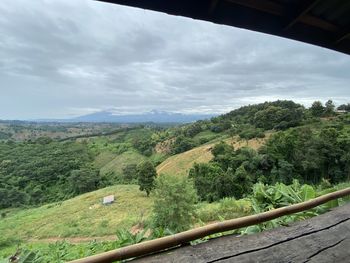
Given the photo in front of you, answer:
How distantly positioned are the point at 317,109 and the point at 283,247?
61778 mm

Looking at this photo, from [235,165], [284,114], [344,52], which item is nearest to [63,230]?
[235,165]

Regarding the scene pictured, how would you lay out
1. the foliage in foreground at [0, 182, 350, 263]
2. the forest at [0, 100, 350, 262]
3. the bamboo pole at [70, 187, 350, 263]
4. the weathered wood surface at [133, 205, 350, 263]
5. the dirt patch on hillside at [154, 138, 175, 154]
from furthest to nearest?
the dirt patch on hillside at [154, 138, 175, 154]
the forest at [0, 100, 350, 262]
the foliage in foreground at [0, 182, 350, 263]
the weathered wood surface at [133, 205, 350, 263]
the bamboo pole at [70, 187, 350, 263]

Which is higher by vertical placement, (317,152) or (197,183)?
(317,152)

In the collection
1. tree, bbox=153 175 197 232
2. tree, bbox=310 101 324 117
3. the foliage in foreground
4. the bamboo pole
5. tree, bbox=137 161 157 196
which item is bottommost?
tree, bbox=137 161 157 196

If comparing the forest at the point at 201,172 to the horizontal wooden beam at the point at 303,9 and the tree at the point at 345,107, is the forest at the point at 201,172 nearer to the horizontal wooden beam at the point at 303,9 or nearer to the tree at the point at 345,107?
the tree at the point at 345,107

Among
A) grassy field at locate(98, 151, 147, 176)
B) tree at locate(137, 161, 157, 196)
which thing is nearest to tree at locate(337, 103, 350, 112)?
tree at locate(137, 161, 157, 196)

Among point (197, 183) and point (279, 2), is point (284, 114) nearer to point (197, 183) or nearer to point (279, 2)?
point (197, 183)

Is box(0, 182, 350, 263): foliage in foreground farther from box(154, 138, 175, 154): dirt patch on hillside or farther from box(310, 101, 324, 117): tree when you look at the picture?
box(154, 138, 175, 154): dirt patch on hillside

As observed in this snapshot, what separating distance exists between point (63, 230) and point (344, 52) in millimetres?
32689

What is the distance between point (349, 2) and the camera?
173 centimetres

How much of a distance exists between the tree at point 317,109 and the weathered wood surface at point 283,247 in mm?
60274

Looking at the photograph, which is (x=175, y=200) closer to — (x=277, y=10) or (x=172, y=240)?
(x=277, y=10)

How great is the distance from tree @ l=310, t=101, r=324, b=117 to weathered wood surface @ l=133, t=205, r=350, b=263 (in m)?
60.3

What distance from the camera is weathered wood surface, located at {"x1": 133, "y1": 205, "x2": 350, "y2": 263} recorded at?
1160 mm
